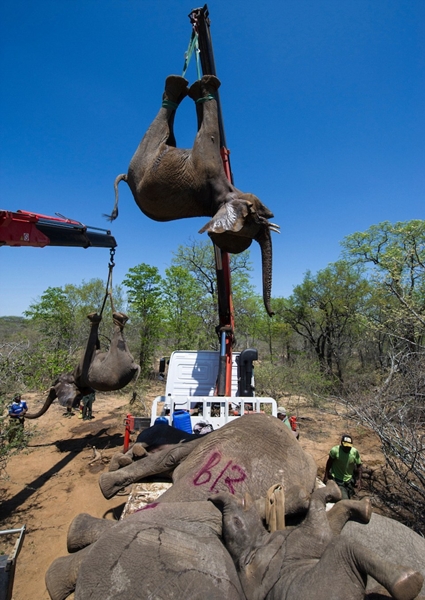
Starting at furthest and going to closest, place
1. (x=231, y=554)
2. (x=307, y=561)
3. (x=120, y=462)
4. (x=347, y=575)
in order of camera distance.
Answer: (x=120, y=462) → (x=231, y=554) → (x=307, y=561) → (x=347, y=575)

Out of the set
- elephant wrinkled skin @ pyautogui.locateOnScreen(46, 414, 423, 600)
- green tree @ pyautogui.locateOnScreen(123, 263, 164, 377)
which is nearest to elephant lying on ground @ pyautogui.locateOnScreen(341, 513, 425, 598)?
elephant wrinkled skin @ pyautogui.locateOnScreen(46, 414, 423, 600)

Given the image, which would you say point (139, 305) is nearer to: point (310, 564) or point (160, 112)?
point (160, 112)

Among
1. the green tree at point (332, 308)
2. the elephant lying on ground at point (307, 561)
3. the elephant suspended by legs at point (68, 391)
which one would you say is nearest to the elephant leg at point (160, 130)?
the elephant lying on ground at point (307, 561)

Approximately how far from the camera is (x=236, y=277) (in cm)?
2184

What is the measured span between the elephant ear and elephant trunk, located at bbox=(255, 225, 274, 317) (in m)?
0.36

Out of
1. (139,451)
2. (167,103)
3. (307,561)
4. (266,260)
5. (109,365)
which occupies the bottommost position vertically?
(139,451)

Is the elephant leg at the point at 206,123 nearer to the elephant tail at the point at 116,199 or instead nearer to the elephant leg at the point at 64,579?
the elephant tail at the point at 116,199

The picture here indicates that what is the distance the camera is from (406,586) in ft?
3.39

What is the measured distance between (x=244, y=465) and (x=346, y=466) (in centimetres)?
332

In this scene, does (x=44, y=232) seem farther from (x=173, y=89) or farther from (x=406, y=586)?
(x=406, y=586)

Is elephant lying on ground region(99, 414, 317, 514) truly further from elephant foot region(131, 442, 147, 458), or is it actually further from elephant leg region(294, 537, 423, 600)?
elephant leg region(294, 537, 423, 600)

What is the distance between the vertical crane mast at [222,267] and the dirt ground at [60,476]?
2.14 metres

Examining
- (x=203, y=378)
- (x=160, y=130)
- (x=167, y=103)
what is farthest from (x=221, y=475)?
(x=203, y=378)

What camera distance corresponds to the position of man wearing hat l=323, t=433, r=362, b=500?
5.00m
